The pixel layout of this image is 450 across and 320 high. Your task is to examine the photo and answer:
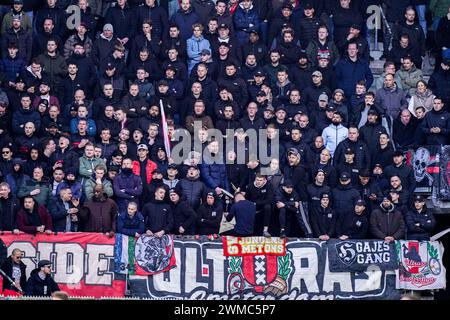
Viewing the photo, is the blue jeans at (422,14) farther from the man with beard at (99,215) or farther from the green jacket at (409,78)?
the man with beard at (99,215)

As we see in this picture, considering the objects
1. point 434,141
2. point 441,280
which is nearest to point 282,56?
point 434,141

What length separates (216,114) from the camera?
101ft

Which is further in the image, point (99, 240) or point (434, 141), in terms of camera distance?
point (434, 141)

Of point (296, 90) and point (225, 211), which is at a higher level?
point (296, 90)

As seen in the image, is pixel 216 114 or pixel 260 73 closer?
pixel 216 114

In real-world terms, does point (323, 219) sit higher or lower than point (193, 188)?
lower

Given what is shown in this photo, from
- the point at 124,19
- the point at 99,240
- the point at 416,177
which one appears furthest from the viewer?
the point at 124,19

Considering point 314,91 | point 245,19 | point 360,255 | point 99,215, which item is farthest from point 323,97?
point 99,215

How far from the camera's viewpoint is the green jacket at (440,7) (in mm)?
33281

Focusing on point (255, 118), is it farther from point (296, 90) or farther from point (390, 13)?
point (390, 13)

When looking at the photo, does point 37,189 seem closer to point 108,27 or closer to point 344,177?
point 108,27

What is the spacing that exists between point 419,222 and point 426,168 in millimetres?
1259
